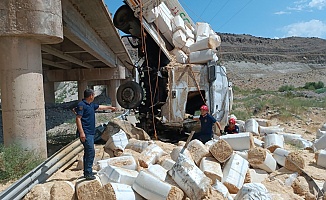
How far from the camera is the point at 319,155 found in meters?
6.73

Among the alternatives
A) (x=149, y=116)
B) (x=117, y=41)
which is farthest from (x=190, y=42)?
(x=117, y=41)

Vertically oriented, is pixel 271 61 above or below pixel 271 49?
below

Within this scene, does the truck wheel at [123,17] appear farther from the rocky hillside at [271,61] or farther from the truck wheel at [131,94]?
the rocky hillside at [271,61]

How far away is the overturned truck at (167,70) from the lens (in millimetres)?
8734

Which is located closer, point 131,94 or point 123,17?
point 131,94

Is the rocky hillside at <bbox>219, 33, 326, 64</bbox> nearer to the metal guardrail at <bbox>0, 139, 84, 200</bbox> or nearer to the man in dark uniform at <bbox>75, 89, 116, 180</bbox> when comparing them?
the metal guardrail at <bbox>0, 139, 84, 200</bbox>

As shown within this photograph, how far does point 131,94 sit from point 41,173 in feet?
13.9

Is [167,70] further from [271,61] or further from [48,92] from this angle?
[271,61]

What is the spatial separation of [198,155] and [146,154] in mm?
964

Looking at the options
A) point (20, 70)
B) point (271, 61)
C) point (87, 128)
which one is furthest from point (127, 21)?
point (271, 61)

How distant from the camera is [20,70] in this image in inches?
220

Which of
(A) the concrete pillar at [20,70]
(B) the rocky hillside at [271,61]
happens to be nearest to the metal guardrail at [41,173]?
(A) the concrete pillar at [20,70]

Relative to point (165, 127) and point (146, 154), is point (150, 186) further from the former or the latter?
point (165, 127)

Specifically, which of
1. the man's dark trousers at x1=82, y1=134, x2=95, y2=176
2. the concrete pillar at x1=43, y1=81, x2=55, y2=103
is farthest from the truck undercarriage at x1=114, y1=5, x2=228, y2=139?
the concrete pillar at x1=43, y1=81, x2=55, y2=103
